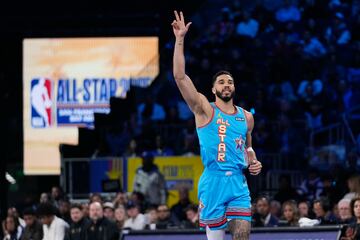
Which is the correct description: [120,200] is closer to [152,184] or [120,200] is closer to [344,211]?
[152,184]

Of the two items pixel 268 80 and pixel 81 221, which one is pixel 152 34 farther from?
pixel 81 221

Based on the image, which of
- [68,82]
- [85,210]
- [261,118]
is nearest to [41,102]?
[68,82]

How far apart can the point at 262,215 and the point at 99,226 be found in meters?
2.46

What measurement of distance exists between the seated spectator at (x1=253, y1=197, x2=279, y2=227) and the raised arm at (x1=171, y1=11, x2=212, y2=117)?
5.75 meters

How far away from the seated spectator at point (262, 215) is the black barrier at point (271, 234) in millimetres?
1672

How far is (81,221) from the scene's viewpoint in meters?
20.0

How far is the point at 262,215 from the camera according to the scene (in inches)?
770

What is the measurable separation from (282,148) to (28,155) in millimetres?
9666

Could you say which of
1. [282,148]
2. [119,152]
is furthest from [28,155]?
[282,148]

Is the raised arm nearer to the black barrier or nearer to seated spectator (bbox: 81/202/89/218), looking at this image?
the black barrier

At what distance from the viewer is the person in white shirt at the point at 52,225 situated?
19.8m

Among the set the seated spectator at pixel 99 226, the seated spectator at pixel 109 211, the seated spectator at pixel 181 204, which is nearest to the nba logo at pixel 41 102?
the seated spectator at pixel 181 204

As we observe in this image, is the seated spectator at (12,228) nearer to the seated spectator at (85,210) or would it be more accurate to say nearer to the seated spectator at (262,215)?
the seated spectator at (85,210)

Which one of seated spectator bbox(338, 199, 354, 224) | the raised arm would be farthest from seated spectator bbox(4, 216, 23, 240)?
the raised arm
